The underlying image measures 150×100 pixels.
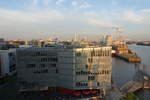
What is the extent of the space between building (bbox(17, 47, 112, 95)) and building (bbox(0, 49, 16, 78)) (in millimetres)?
5815

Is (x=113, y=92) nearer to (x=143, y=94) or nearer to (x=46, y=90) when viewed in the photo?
(x=143, y=94)

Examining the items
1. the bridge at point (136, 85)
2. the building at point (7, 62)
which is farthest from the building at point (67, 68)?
the building at point (7, 62)

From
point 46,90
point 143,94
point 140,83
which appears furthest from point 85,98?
point 140,83

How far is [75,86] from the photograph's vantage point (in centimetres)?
1574

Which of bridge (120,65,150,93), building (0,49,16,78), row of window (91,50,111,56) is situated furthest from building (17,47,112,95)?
building (0,49,16,78)

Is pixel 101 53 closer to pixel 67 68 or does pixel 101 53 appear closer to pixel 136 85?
pixel 67 68

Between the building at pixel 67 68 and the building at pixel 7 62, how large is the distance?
19.1 feet

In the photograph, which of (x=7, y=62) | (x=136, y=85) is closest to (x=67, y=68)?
(x=136, y=85)

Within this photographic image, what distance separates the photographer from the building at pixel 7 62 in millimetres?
21859

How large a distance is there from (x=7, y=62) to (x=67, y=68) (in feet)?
33.1

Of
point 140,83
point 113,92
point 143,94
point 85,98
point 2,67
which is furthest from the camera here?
point 2,67

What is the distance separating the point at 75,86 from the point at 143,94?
6984 mm

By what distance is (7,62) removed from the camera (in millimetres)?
22766

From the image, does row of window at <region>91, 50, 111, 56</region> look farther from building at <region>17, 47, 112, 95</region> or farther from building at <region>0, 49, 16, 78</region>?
building at <region>0, 49, 16, 78</region>
